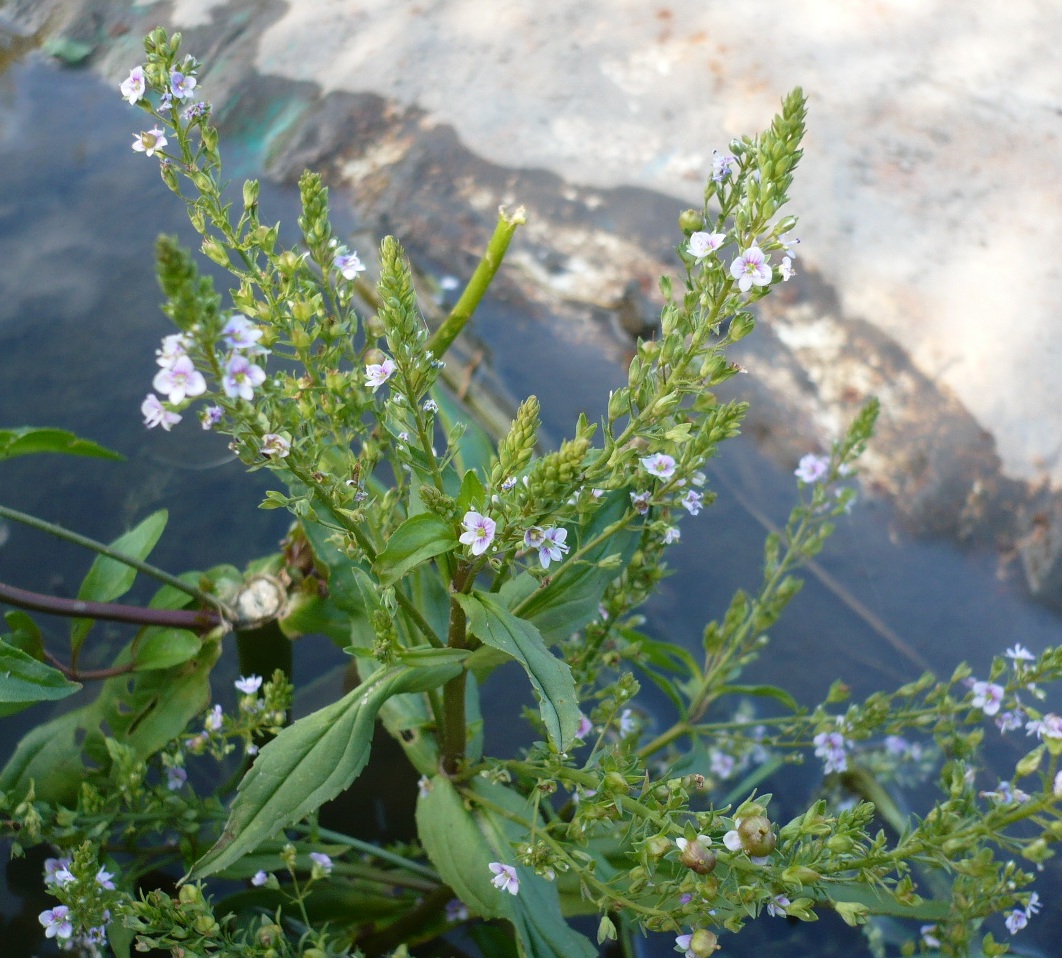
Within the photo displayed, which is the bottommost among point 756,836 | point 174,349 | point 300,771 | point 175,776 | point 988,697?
point 988,697

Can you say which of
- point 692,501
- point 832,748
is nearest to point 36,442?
point 692,501

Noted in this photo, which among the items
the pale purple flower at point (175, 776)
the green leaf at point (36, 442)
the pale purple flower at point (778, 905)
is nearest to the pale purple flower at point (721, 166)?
the pale purple flower at point (778, 905)

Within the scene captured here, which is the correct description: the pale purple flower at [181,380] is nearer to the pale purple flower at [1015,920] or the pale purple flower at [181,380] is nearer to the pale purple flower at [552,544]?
the pale purple flower at [552,544]

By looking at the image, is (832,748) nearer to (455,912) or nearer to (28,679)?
(455,912)

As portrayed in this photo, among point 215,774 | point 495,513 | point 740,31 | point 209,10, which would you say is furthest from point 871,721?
point 209,10

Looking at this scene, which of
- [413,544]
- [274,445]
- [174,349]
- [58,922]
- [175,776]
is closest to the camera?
[174,349]

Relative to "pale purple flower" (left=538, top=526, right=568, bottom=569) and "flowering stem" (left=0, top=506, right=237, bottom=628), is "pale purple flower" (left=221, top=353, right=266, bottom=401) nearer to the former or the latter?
"pale purple flower" (left=538, top=526, right=568, bottom=569)
